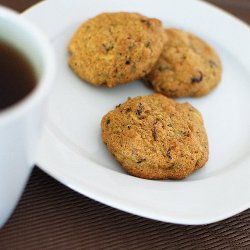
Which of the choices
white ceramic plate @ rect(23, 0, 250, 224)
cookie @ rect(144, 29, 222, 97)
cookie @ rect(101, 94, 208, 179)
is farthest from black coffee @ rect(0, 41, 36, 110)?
cookie @ rect(144, 29, 222, 97)

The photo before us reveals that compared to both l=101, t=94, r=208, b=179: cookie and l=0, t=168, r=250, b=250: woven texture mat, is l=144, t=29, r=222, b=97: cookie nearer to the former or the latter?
l=101, t=94, r=208, b=179: cookie

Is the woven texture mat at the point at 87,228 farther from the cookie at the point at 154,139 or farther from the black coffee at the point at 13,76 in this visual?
the black coffee at the point at 13,76

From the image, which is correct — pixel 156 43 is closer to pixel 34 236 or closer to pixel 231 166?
pixel 231 166

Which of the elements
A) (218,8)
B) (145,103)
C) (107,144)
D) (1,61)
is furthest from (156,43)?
(1,61)

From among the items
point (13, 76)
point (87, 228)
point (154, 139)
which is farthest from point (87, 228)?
→ point (13, 76)

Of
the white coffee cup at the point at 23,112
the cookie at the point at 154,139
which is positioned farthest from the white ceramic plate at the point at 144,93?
the white coffee cup at the point at 23,112

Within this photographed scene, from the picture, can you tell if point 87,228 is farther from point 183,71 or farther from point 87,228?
point 183,71
